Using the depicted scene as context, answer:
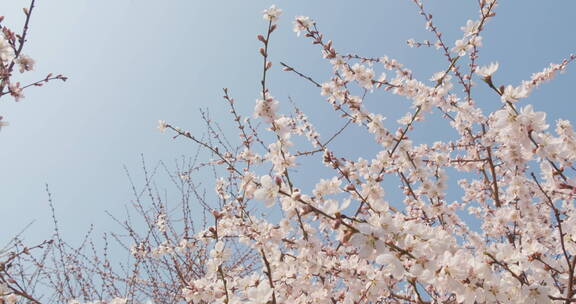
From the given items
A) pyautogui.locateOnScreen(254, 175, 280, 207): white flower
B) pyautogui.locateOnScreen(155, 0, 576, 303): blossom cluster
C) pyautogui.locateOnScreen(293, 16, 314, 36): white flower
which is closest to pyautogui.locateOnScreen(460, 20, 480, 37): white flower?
pyautogui.locateOnScreen(155, 0, 576, 303): blossom cluster

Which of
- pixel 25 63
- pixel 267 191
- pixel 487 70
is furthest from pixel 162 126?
pixel 487 70

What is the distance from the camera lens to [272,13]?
246cm

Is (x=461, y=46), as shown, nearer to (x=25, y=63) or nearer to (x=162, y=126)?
(x=162, y=126)

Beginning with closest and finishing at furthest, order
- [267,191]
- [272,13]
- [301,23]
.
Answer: [267,191] → [272,13] → [301,23]

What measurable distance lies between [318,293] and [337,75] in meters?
2.30

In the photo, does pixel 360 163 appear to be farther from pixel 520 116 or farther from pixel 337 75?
pixel 520 116

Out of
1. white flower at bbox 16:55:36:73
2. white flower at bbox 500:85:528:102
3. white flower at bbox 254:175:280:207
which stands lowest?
white flower at bbox 254:175:280:207

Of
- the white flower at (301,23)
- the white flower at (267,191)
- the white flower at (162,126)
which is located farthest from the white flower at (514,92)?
the white flower at (162,126)

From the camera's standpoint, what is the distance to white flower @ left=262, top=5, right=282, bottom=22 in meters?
Answer: 2.46

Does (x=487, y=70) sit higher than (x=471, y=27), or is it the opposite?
(x=471, y=27)

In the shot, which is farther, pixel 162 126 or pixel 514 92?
pixel 162 126

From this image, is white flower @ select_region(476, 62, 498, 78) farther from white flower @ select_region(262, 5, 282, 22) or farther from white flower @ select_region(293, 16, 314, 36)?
white flower @ select_region(293, 16, 314, 36)

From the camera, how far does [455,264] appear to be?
1593mm

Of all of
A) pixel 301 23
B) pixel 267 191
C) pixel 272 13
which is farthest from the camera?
pixel 301 23
